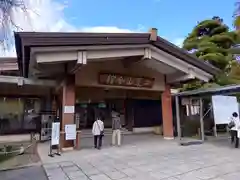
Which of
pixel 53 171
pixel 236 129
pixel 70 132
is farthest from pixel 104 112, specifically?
pixel 53 171

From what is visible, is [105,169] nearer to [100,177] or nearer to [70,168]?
[100,177]

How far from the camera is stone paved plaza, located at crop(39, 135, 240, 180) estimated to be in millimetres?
5390

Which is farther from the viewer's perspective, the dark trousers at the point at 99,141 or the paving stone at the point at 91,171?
the dark trousers at the point at 99,141

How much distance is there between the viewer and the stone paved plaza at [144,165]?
5.39 m

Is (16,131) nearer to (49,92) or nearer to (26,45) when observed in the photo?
(49,92)

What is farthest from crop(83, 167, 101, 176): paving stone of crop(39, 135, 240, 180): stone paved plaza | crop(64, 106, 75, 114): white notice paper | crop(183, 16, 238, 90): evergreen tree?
crop(183, 16, 238, 90): evergreen tree

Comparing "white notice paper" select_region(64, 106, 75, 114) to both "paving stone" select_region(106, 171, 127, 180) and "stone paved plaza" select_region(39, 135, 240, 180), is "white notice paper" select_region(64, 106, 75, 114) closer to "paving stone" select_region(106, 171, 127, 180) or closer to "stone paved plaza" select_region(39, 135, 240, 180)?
"stone paved plaza" select_region(39, 135, 240, 180)

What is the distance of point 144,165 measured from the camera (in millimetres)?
6422

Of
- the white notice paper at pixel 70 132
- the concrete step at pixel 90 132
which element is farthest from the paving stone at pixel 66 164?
the concrete step at pixel 90 132

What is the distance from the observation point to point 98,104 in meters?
14.9

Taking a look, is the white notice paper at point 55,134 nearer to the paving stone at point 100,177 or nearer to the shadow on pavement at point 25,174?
the shadow on pavement at point 25,174

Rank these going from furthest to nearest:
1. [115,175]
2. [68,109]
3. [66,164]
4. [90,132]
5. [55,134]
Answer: [90,132]
[68,109]
[55,134]
[66,164]
[115,175]

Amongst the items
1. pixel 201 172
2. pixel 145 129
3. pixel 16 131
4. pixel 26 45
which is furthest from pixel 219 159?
pixel 16 131

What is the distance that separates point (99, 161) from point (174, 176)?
99.5 inches
